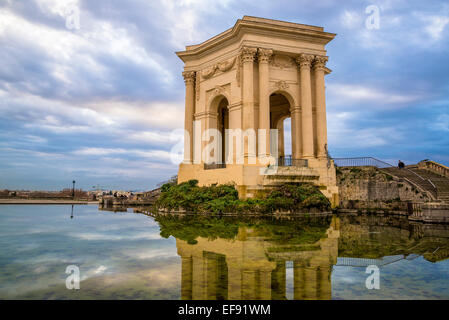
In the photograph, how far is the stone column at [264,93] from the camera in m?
20.2

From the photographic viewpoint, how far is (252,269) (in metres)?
5.23

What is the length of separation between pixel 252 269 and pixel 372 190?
19058mm

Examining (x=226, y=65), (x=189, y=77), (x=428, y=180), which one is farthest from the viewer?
(x=189, y=77)

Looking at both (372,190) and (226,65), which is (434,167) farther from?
(226,65)

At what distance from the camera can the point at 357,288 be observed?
436 cm

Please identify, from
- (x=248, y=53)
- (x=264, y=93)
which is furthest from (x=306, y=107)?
(x=248, y=53)

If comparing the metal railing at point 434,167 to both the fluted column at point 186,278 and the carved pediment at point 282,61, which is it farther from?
the fluted column at point 186,278

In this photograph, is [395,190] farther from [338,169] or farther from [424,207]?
[424,207]

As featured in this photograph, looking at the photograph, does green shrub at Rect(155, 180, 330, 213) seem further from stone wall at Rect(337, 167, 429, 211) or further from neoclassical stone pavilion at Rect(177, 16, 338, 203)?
stone wall at Rect(337, 167, 429, 211)

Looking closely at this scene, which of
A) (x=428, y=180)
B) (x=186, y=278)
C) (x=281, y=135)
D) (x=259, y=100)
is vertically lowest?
(x=186, y=278)

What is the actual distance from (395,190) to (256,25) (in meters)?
14.9

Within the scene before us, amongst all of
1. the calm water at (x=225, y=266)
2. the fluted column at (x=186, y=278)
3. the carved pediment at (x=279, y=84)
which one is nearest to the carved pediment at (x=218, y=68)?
the carved pediment at (x=279, y=84)

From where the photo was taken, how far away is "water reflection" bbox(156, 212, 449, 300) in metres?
4.16
